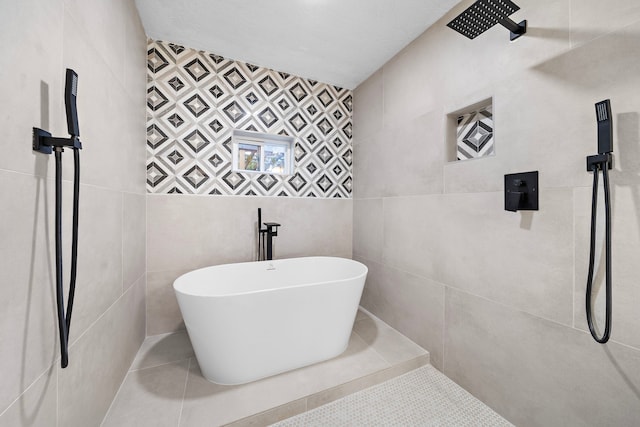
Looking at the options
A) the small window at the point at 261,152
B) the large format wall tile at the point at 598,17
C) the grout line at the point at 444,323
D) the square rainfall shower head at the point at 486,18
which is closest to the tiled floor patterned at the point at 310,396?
the grout line at the point at 444,323

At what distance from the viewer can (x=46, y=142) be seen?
0.80m

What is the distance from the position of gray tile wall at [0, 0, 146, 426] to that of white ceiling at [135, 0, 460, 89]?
1.10 ft

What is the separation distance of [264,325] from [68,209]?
106 centimetres

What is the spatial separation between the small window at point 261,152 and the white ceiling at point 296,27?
2.19 ft

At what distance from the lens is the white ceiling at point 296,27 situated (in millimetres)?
1679

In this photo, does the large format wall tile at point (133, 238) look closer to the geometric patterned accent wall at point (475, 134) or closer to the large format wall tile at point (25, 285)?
the large format wall tile at point (25, 285)

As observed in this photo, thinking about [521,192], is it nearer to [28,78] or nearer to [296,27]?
[296,27]

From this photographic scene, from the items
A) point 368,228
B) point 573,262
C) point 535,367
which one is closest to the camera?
point 573,262

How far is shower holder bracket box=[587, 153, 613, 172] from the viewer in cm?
97

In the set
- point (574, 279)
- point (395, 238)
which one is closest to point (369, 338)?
point (395, 238)

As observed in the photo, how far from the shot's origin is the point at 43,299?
0.82 meters

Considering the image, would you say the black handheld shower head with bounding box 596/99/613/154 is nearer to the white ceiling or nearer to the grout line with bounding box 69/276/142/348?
the white ceiling

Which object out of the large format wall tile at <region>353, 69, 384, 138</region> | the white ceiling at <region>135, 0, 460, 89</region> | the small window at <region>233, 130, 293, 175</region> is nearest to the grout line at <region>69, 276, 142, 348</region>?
the small window at <region>233, 130, 293, 175</region>

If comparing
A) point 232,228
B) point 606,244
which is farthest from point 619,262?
point 232,228
